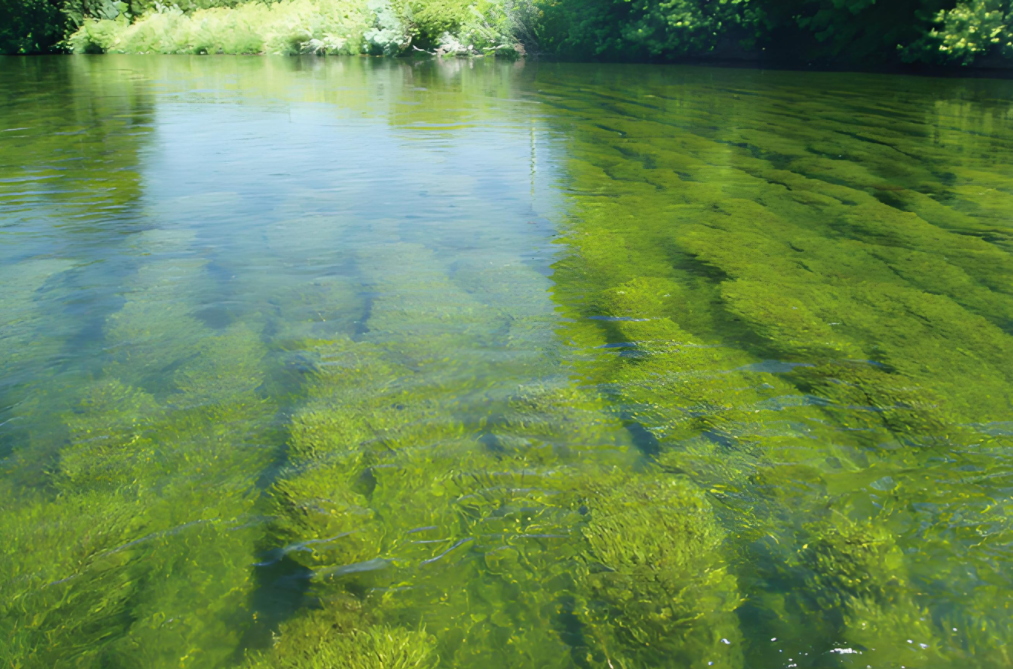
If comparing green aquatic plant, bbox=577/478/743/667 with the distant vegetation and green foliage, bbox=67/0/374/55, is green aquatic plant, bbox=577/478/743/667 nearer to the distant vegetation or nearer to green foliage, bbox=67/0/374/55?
the distant vegetation

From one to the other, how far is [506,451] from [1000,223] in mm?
4249

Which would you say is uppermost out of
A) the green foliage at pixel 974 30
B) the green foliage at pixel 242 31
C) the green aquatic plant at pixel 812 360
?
the green foliage at pixel 242 31

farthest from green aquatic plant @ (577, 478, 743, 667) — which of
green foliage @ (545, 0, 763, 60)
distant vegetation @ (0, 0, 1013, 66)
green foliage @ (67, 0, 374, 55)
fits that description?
green foliage @ (67, 0, 374, 55)

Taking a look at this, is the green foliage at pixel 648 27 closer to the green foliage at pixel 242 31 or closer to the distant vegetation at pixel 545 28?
the distant vegetation at pixel 545 28

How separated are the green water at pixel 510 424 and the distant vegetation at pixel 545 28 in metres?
11.8

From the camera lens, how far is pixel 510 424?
2549 mm

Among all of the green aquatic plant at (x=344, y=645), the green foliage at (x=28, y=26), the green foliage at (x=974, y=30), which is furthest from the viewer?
the green foliage at (x=28, y=26)

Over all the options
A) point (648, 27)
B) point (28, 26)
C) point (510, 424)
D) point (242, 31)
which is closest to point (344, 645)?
point (510, 424)

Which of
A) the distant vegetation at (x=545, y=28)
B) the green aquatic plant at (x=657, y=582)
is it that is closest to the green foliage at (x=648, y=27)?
the distant vegetation at (x=545, y=28)

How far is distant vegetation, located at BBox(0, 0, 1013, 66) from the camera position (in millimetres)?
15508

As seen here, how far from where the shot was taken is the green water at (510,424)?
69.0 inches

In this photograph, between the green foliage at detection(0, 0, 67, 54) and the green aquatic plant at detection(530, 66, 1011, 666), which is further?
the green foliage at detection(0, 0, 67, 54)

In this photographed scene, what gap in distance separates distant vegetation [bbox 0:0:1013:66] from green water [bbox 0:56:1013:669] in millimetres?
11848

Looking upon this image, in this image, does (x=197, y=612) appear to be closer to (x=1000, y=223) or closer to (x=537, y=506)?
(x=537, y=506)
